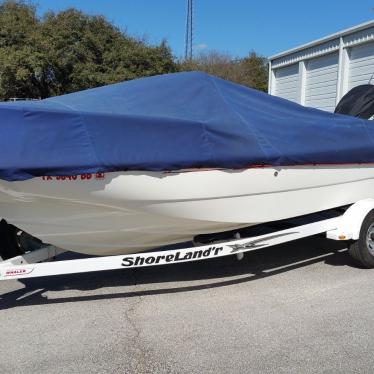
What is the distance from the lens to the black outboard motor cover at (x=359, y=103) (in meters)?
7.21

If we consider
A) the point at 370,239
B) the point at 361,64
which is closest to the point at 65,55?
the point at 361,64

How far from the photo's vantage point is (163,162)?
4.00 meters

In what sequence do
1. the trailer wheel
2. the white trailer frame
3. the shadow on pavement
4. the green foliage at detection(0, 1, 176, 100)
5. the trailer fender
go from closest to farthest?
the white trailer frame
the shadow on pavement
the trailer fender
the trailer wheel
the green foliage at detection(0, 1, 176, 100)

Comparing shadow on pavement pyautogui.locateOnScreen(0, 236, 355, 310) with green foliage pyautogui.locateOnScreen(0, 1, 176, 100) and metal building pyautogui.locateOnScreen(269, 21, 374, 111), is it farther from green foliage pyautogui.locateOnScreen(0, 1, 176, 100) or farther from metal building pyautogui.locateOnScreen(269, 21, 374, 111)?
green foliage pyautogui.locateOnScreen(0, 1, 176, 100)

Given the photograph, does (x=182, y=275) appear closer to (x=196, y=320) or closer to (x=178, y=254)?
(x=178, y=254)

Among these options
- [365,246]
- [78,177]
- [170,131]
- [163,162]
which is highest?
[170,131]

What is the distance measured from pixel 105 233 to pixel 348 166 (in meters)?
2.70

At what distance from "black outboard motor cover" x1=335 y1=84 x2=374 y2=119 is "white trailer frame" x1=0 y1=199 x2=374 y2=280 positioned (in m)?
1.98

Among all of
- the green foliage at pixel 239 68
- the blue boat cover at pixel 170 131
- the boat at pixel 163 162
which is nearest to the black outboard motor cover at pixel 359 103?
the blue boat cover at pixel 170 131

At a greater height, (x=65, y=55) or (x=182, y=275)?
(x=65, y=55)

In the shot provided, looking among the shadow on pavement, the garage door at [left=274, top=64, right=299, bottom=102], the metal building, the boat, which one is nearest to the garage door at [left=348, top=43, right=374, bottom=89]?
the metal building

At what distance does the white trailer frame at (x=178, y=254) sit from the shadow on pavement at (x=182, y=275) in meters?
0.48

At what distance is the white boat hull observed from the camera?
3.94 m

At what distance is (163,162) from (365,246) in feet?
8.84
